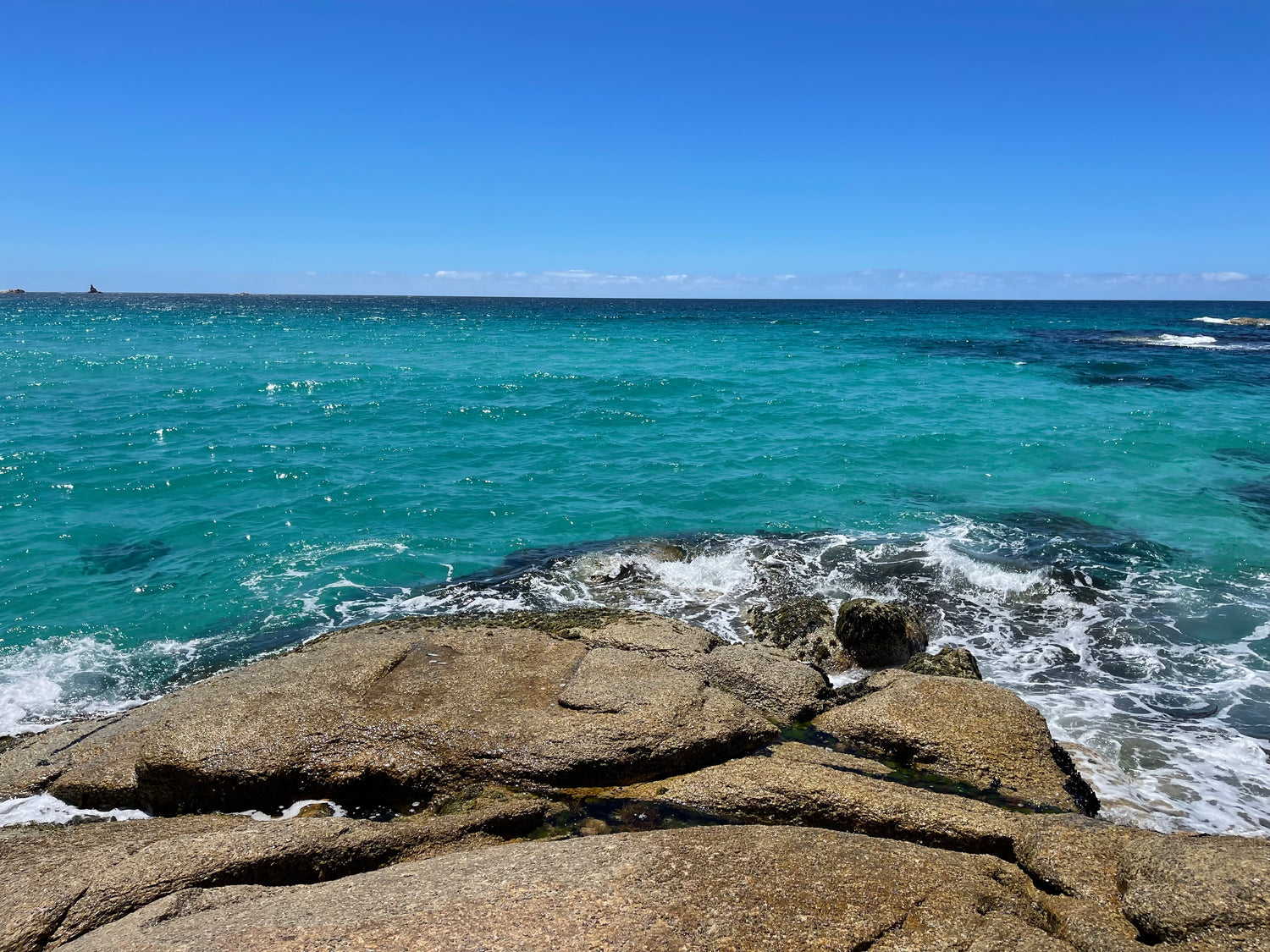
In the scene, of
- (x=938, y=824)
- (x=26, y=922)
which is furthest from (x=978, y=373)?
(x=26, y=922)

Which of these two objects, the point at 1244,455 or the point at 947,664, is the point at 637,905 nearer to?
the point at 947,664

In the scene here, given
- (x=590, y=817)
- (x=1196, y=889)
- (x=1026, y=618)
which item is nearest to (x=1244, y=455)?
(x=1026, y=618)

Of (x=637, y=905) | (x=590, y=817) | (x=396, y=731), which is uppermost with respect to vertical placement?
(x=637, y=905)

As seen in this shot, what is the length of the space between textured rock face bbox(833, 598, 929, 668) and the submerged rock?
574 millimetres

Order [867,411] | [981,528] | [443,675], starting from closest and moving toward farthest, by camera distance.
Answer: [443,675] < [981,528] < [867,411]

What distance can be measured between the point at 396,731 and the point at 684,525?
10.4 meters

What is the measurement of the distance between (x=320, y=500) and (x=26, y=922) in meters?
14.5

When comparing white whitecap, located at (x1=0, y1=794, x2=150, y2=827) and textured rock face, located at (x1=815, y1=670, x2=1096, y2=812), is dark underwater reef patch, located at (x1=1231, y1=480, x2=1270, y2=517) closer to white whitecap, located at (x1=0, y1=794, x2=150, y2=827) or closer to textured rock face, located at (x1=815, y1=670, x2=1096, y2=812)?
textured rock face, located at (x1=815, y1=670, x2=1096, y2=812)

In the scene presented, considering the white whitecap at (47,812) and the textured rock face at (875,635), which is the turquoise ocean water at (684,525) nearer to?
the textured rock face at (875,635)

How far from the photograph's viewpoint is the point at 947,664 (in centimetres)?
928

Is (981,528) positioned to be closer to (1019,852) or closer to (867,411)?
(1019,852)

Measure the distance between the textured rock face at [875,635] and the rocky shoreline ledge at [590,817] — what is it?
A: 2.96 feet

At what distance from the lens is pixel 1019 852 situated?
533cm

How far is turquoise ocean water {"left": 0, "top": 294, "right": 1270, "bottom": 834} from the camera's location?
34.1 feet
